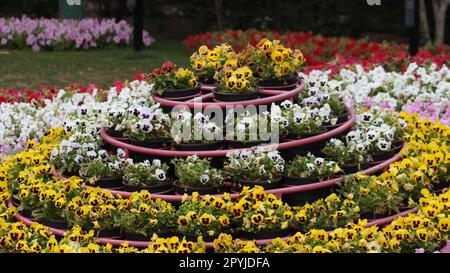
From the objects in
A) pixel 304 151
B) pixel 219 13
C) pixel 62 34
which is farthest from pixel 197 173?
pixel 219 13

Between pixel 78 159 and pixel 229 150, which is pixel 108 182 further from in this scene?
pixel 229 150

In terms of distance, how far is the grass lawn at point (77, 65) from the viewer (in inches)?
551

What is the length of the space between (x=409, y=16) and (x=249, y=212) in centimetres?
787

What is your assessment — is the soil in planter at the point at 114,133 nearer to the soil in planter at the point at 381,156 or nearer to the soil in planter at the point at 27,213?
the soil in planter at the point at 27,213

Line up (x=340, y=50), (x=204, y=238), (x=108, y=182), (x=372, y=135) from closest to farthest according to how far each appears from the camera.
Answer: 1. (x=204, y=238)
2. (x=108, y=182)
3. (x=372, y=135)
4. (x=340, y=50)

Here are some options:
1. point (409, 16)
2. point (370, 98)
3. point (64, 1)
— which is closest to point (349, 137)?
point (370, 98)

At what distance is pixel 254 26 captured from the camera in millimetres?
19406

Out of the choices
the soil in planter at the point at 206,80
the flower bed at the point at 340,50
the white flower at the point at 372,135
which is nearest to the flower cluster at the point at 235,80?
the soil in planter at the point at 206,80

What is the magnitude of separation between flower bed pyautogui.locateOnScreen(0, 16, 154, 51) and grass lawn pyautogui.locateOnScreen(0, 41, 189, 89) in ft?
0.90

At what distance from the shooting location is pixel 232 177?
606 cm

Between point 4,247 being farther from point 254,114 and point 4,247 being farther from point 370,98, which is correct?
point 370,98

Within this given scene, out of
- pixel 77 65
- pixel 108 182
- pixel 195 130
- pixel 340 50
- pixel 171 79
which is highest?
pixel 171 79

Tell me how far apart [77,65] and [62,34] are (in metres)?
2.25

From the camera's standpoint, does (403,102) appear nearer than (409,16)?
Yes
